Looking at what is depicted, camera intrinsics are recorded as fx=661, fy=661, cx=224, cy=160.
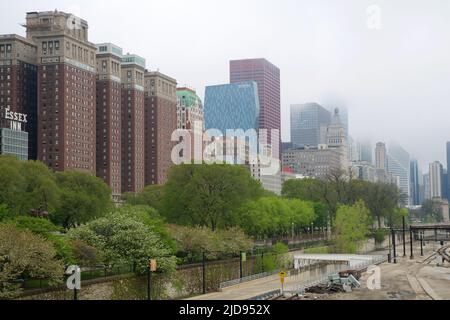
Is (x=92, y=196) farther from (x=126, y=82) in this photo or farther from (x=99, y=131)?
(x=126, y=82)

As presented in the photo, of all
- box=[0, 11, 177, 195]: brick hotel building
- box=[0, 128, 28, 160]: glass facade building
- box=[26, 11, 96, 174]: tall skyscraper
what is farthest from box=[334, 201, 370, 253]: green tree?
box=[26, 11, 96, 174]: tall skyscraper

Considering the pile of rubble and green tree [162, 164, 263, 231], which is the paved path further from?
green tree [162, 164, 263, 231]

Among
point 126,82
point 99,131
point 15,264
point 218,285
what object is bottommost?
point 218,285

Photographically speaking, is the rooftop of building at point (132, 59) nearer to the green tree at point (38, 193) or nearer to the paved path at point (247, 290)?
the green tree at point (38, 193)

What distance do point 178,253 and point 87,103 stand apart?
9283cm

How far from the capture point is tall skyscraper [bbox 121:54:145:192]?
176 metres

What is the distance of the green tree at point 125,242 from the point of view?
174ft

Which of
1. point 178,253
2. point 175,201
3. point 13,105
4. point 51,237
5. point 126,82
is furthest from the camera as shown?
point 126,82

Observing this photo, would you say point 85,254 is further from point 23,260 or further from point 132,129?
point 132,129

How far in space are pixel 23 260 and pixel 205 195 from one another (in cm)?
4804

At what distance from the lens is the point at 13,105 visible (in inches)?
5817

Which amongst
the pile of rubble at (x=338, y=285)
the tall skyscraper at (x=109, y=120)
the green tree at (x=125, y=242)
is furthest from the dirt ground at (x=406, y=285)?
the tall skyscraper at (x=109, y=120)

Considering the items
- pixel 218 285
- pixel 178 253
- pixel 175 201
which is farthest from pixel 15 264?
pixel 175 201

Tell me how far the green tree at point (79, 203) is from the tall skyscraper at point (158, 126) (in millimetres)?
82452
